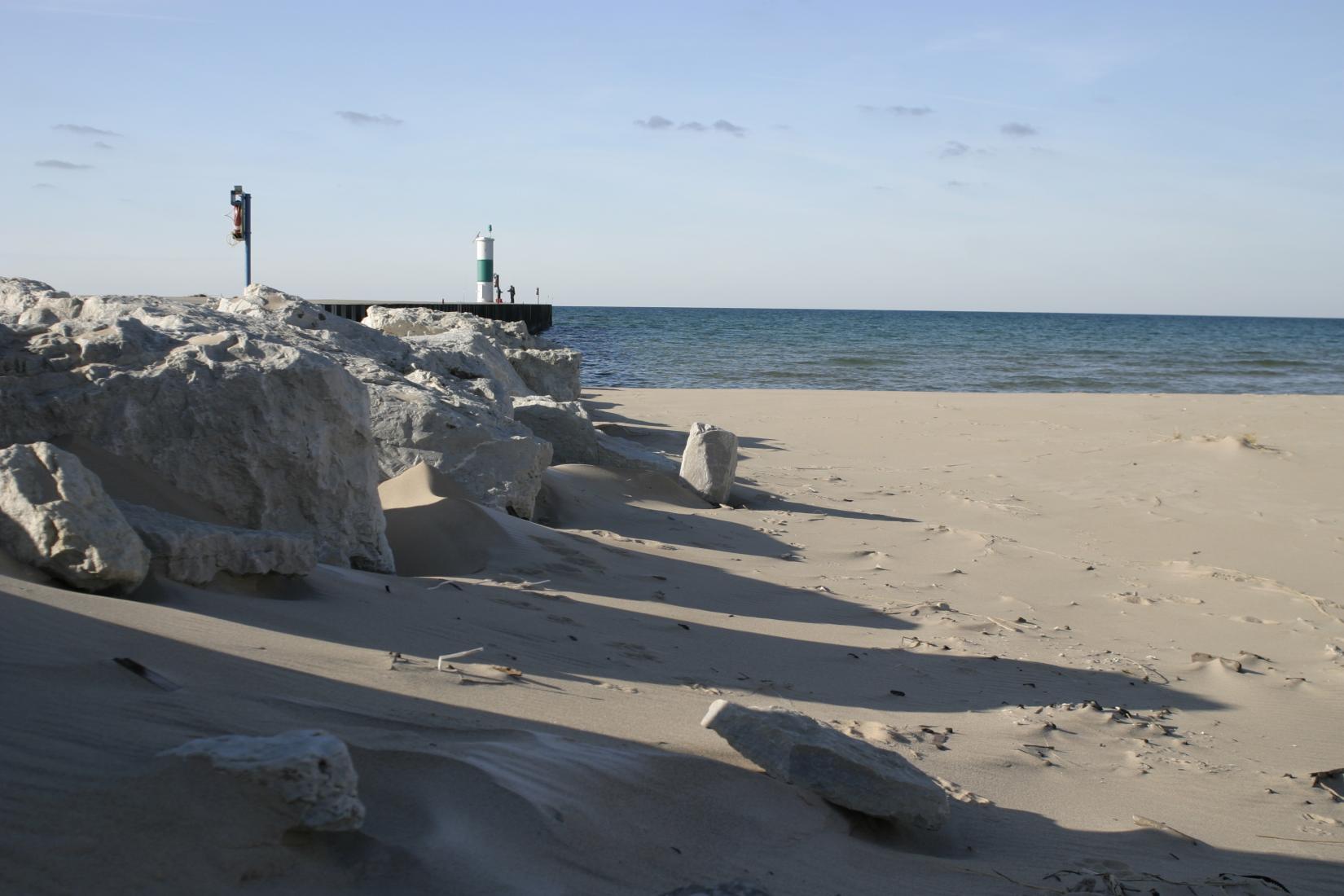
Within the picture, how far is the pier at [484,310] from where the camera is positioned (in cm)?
2324

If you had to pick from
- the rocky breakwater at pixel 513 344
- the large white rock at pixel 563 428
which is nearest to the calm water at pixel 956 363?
the rocky breakwater at pixel 513 344

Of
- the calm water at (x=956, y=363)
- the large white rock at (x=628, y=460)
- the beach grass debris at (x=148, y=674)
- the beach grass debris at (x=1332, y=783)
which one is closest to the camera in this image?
the beach grass debris at (x=148, y=674)

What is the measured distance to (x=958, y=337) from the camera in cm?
4528

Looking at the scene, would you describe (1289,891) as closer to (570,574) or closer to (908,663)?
(908,663)

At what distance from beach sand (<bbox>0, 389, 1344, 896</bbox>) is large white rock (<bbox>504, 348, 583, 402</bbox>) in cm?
521

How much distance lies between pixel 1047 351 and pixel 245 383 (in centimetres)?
3243

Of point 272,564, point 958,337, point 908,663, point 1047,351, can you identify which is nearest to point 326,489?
point 272,564

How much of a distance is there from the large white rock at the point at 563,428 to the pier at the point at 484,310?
1245 cm

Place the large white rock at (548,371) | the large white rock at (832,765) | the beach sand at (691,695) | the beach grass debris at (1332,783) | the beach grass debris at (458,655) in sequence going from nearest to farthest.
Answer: the beach sand at (691,695), the large white rock at (832,765), the beach grass debris at (458,655), the beach grass debris at (1332,783), the large white rock at (548,371)

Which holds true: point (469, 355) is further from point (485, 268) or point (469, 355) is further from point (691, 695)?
point (485, 268)

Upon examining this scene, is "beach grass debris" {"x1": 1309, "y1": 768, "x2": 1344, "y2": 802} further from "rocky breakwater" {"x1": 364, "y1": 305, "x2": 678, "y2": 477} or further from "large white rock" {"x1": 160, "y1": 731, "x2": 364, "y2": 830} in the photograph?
"rocky breakwater" {"x1": 364, "y1": 305, "x2": 678, "y2": 477}

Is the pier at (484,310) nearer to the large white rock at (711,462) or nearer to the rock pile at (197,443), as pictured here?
the large white rock at (711,462)

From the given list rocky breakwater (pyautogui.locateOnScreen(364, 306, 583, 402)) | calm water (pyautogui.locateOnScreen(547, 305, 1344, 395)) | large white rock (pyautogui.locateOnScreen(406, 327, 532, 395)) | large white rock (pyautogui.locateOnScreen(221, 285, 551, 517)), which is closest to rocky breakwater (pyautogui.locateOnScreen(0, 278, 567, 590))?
large white rock (pyautogui.locateOnScreen(221, 285, 551, 517))

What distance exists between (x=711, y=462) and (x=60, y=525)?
5.02 metres
